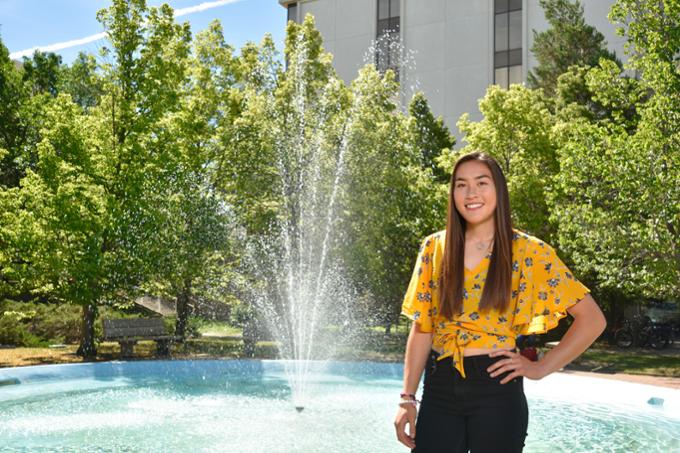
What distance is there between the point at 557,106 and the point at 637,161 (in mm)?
10880

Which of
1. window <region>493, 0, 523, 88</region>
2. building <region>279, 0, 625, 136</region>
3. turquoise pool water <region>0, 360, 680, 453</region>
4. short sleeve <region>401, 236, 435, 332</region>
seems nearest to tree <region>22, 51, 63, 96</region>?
building <region>279, 0, 625, 136</region>

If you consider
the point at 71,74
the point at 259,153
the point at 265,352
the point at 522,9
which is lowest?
the point at 265,352

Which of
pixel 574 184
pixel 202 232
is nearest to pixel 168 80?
pixel 202 232

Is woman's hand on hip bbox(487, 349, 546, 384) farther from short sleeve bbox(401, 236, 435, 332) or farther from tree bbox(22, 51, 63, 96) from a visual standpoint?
tree bbox(22, 51, 63, 96)

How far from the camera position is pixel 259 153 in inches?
752

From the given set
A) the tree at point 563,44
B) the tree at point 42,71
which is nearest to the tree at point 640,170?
the tree at point 563,44

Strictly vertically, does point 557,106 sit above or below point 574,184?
above

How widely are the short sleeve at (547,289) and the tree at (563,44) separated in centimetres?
2338

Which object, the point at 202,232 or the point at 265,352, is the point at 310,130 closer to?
the point at 202,232

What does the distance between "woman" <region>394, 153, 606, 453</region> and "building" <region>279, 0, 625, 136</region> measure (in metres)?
29.7

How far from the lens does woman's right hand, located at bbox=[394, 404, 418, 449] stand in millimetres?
2432

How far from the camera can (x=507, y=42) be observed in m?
31.7

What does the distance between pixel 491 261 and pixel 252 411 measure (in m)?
7.25

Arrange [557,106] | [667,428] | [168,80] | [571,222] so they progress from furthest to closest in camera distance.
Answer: [557,106]
[168,80]
[571,222]
[667,428]
